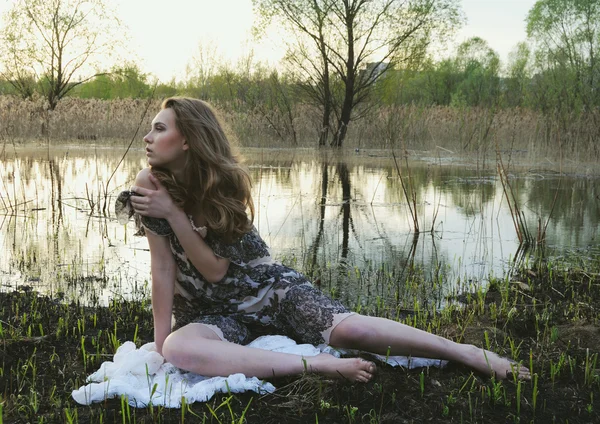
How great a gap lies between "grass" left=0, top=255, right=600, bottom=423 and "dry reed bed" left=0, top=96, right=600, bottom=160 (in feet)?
37.1

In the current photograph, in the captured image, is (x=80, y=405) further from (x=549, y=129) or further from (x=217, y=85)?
(x=217, y=85)

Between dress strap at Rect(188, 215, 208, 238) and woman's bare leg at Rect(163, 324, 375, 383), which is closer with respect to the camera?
woman's bare leg at Rect(163, 324, 375, 383)

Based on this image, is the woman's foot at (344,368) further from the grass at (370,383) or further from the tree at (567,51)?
the tree at (567,51)

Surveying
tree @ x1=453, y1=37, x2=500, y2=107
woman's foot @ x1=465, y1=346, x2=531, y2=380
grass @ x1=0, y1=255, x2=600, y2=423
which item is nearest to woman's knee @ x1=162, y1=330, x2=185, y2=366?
grass @ x1=0, y1=255, x2=600, y2=423

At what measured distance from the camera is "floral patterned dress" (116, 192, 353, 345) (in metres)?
2.83

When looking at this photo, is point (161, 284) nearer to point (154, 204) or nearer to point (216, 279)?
point (216, 279)

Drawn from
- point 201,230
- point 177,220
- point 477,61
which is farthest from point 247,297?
point 477,61

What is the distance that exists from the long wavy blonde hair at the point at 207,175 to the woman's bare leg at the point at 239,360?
0.53 meters

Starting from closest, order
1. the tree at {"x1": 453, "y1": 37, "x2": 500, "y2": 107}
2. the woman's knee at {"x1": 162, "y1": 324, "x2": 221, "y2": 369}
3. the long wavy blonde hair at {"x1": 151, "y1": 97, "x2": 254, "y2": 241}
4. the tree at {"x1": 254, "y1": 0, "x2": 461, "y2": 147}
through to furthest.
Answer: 1. the woman's knee at {"x1": 162, "y1": 324, "x2": 221, "y2": 369}
2. the long wavy blonde hair at {"x1": 151, "y1": 97, "x2": 254, "y2": 241}
3. the tree at {"x1": 254, "y1": 0, "x2": 461, "y2": 147}
4. the tree at {"x1": 453, "y1": 37, "x2": 500, "y2": 107}

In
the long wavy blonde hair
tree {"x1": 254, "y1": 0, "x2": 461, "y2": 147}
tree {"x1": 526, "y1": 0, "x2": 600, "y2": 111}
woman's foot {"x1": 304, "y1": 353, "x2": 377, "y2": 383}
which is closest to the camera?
woman's foot {"x1": 304, "y1": 353, "x2": 377, "y2": 383}

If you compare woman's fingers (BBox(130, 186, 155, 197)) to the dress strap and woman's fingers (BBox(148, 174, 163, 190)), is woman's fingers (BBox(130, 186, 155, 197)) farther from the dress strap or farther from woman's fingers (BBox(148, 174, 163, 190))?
the dress strap

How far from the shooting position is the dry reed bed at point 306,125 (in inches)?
625

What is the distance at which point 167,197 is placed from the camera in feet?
9.25

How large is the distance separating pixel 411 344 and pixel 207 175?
3.97ft
